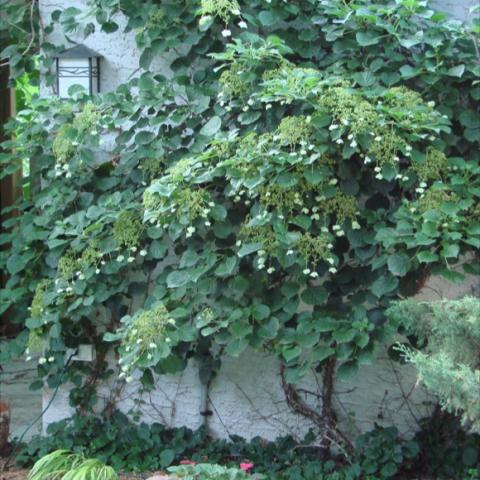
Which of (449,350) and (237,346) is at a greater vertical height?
(449,350)

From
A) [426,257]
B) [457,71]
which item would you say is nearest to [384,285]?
[426,257]

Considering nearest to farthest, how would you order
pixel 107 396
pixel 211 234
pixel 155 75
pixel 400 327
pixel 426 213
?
1. pixel 426 213
2. pixel 400 327
3. pixel 211 234
4. pixel 155 75
5. pixel 107 396

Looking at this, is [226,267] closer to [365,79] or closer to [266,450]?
[365,79]

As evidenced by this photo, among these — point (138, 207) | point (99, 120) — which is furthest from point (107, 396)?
point (99, 120)

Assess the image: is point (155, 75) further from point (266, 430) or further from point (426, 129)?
point (266, 430)

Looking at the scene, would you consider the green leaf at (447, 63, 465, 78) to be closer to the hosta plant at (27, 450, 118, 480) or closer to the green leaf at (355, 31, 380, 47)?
the green leaf at (355, 31, 380, 47)

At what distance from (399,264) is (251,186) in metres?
0.75

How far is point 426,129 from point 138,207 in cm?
150

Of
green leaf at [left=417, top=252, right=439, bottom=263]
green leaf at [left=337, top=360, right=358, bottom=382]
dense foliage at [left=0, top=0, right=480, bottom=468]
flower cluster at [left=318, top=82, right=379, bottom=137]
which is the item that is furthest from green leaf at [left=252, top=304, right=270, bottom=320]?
flower cluster at [left=318, top=82, right=379, bottom=137]

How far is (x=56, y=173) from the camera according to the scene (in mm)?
4660

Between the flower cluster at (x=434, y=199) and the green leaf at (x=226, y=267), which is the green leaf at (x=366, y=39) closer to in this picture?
the flower cluster at (x=434, y=199)

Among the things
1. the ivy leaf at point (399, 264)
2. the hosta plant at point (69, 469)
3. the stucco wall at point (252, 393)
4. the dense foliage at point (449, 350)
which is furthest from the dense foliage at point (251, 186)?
the hosta plant at point (69, 469)

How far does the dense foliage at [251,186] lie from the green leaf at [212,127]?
0.01 m

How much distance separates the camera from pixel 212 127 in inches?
168
